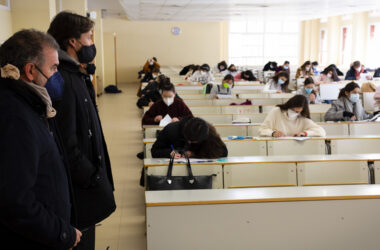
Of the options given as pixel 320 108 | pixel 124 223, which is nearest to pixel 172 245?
pixel 124 223

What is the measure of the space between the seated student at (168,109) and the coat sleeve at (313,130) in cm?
156

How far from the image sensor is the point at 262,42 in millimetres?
24703

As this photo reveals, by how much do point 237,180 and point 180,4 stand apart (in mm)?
9822

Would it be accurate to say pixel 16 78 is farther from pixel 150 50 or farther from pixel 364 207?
pixel 150 50

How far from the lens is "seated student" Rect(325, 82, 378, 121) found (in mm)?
6652

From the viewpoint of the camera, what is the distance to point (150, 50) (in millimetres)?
23016

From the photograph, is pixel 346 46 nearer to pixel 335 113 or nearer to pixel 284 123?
pixel 335 113

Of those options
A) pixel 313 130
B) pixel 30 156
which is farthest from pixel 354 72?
pixel 30 156

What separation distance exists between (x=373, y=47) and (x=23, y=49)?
58.2 ft

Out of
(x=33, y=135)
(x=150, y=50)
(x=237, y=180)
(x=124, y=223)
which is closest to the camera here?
(x=33, y=135)

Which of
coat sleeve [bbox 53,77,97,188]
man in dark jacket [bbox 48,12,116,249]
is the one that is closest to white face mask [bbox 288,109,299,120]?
man in dark jacket [bbox 48,12,116,249]

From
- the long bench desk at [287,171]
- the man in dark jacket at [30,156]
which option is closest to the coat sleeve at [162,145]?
the long bench desk at [287,171]

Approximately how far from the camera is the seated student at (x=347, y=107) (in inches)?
262

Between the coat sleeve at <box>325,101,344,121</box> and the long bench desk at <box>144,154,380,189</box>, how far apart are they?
9.83 feet
